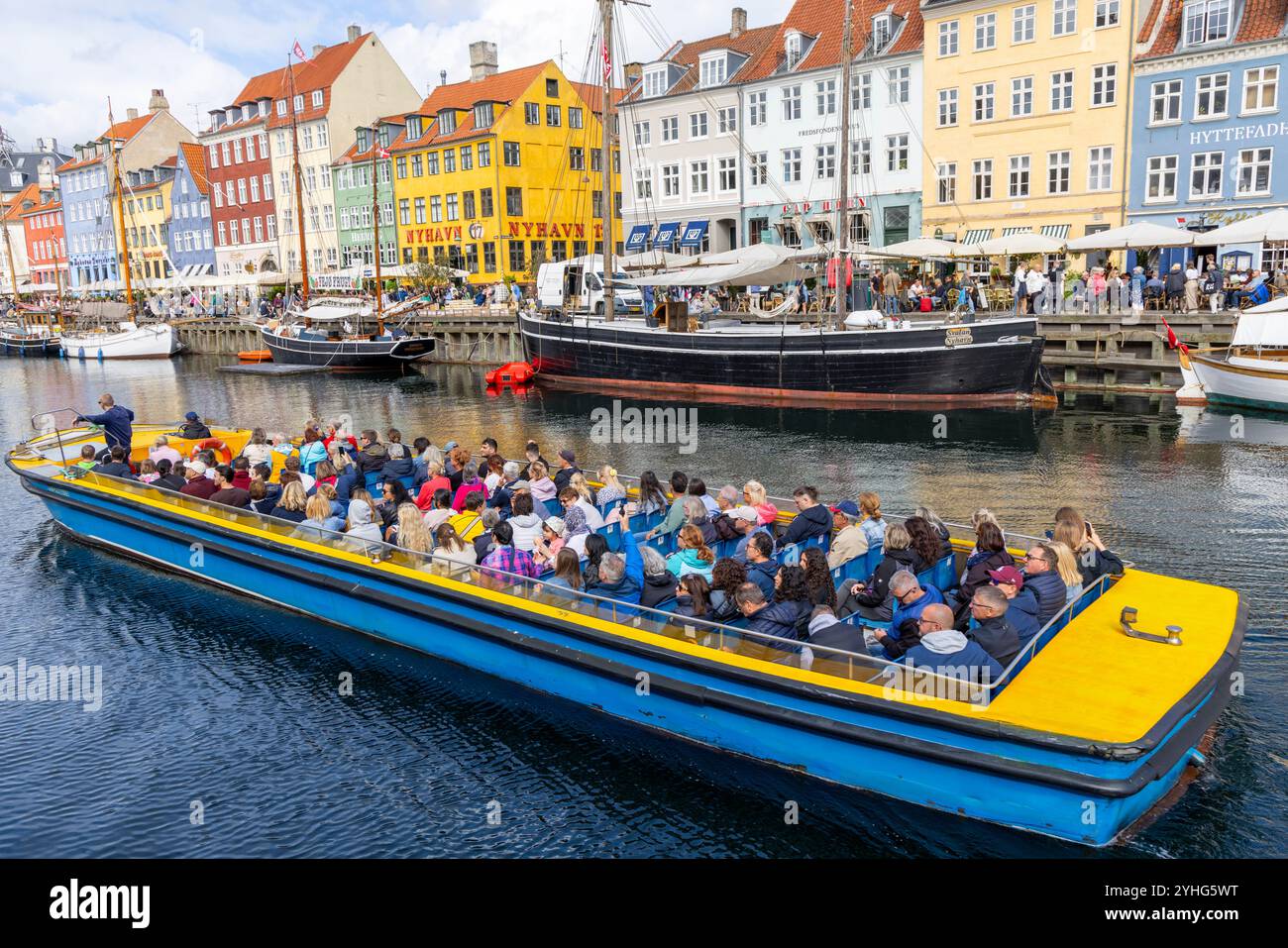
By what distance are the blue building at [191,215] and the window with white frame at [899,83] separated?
54.5 metres

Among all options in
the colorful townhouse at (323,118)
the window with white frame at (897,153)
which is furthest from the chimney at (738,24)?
the colorful townhouse at (323,118)

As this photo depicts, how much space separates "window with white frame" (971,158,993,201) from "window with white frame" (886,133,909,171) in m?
2.96

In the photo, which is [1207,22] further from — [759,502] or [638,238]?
[759,502]

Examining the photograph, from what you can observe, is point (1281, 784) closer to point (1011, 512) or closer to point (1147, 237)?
point (1011, 512)

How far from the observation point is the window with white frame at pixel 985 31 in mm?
37438

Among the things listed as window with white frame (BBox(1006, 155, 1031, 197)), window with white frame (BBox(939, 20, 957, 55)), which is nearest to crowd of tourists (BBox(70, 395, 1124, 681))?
window with white frame (BBox(1006, 155, 1031, 197))

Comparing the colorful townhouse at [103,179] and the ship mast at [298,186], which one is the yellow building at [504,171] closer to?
the ship mast at [298,186]

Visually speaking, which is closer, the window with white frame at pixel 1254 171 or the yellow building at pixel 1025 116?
the window with white frame at pixel 1254 171

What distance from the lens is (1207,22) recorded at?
1313 inches

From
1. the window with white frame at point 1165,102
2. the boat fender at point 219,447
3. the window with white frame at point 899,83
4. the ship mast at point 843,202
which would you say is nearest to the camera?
the boat fender at point 219,447

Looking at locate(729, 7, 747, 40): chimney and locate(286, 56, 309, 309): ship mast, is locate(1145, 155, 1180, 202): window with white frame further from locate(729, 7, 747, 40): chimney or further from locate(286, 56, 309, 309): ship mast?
locate(286, 56, 309, 309): ship mast

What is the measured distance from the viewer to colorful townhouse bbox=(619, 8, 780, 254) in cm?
4528

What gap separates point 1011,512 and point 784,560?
7.78 m
